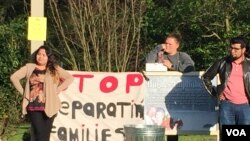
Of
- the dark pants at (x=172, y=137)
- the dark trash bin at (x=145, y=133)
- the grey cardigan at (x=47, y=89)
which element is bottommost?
the dark pants at (x=172, y=137)

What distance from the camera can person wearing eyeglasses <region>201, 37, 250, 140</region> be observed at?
29.8ft

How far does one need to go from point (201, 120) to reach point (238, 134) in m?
2.49

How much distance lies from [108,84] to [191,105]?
51.4 inches

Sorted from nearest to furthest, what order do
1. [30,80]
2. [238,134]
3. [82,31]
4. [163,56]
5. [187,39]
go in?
[238,134]
[30,80]
[163,56]
[82,31]
[187,39]

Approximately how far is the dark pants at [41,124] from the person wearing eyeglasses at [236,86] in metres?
2.39

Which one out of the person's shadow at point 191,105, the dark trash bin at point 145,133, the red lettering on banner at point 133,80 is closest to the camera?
the dark trash bin at point 145,133

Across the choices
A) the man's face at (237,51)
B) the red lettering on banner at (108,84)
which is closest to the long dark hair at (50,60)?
the red lettering on banner at (108,84)

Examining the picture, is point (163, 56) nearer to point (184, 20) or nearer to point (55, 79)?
point (55, 79)

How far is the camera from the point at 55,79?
9.88 metres

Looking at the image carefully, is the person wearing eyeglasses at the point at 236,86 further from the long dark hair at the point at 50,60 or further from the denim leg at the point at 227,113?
the long dark hair at the point at 50,60

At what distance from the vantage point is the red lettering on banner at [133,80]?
35.2 feet

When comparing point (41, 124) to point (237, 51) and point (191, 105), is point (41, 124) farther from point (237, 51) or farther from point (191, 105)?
point (237, 51)

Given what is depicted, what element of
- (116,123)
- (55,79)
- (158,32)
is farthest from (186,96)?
(158,32)

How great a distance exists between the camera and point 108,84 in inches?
425
